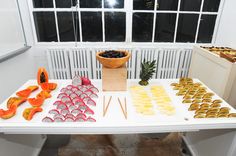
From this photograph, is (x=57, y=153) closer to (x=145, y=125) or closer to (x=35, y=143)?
(x=35, y=143)

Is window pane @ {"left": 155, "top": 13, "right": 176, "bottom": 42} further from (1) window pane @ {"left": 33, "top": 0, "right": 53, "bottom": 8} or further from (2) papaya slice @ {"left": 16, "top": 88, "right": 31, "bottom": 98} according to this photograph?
(2) papaya slice @ {"left": 16, "top": 88, "right": 31, "bottom": 98}

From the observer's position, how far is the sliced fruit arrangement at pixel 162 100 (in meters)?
1.09

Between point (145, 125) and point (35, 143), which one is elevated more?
point (145, 125)

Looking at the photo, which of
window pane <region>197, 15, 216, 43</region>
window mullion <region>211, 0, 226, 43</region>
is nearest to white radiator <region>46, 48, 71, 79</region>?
window pane <region>197, 15, 216, 43</region>

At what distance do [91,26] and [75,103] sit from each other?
1.61 m

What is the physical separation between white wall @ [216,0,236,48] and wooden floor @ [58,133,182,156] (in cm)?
149

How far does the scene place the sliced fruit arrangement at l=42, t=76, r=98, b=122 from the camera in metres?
1.00

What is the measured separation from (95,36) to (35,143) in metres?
1.63

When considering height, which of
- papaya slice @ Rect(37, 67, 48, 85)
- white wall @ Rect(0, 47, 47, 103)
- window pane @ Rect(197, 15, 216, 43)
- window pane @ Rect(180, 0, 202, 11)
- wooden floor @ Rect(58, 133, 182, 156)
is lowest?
wooden floor @ Rect(58, 133, 182, 156)

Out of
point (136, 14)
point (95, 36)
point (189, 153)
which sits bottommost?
point (189, 153)

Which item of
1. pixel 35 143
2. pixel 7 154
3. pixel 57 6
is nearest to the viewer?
pixel 7 154

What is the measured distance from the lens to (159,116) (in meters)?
1.04

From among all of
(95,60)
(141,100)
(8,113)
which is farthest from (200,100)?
(95,60)

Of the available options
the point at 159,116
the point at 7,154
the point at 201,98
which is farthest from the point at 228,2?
the point at 7,154
